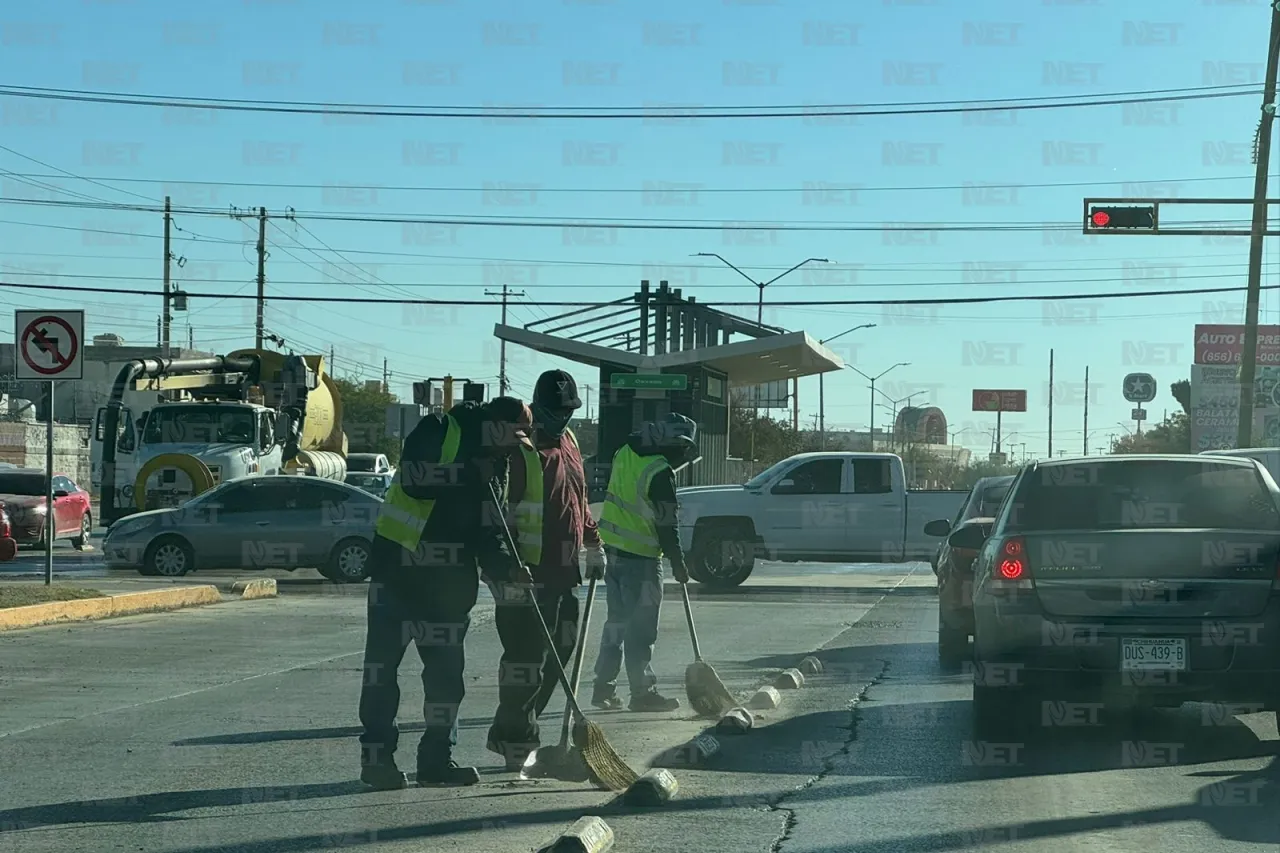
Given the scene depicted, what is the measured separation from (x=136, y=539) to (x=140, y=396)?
6.87 metres

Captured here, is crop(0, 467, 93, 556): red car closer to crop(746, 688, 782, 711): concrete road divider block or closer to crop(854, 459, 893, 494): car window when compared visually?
crop(854, 459, 893, 494): car window

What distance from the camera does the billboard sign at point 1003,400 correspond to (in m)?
117

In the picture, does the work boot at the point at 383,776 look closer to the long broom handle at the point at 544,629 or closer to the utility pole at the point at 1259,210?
the long broom handle at the point at 544,629

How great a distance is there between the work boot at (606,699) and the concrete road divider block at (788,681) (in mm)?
1409

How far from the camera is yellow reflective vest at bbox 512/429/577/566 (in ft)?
28.0

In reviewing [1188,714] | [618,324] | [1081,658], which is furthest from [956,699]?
[618,324]

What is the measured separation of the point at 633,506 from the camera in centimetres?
1101

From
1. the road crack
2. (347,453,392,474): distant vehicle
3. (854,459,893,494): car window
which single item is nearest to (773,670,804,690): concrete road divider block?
the road crack

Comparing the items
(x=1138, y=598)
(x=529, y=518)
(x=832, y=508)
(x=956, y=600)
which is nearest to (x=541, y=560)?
(x=529, y=518)

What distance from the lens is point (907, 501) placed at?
25953 mm

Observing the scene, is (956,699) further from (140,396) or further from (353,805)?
(140,396)

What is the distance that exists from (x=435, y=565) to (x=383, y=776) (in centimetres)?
102

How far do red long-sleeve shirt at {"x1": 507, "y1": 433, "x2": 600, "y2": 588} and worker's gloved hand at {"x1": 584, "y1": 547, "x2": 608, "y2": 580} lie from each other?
0.32 meters

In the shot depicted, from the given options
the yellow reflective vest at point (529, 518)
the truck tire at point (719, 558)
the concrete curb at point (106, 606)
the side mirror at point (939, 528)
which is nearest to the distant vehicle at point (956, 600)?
the side mirror at point (939, 528)
